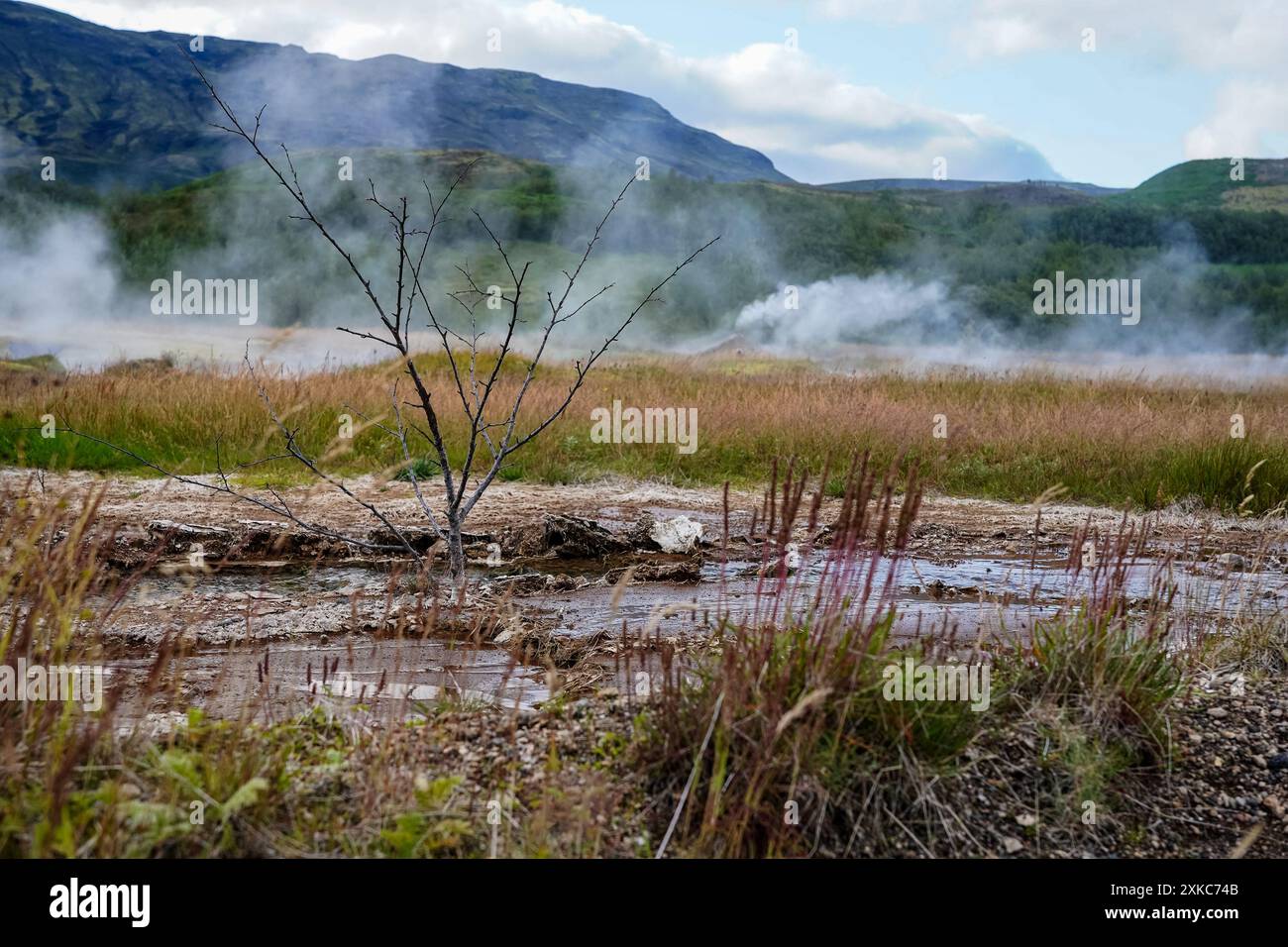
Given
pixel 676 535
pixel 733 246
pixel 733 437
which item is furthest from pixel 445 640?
pixel 733 246

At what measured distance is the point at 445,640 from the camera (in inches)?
230

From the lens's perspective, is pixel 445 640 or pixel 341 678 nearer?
pixel 341 678

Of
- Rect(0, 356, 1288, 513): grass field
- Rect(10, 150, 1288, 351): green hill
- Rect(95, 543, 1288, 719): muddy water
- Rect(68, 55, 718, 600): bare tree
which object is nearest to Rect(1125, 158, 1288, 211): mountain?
Rect(10, 150, 1288, 351): green hill

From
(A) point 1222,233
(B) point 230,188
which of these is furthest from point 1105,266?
(B) point 230,188

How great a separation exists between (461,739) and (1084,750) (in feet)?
7.25

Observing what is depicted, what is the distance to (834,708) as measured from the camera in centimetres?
343

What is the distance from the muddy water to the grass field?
3228 mm

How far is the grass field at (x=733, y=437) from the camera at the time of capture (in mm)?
11719

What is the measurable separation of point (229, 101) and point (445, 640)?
120665mm

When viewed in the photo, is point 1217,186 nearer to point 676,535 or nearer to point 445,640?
point 676,535

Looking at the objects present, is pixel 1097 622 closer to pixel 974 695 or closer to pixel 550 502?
pixel 974 695

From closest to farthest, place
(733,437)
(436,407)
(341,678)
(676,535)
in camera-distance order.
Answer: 1. (341,678)
2. (676,535)
3. (733,437)
4. (436,407)

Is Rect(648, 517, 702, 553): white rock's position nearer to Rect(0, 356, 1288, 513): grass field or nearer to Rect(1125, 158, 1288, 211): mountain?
Rect(0, 356, 1288, 513): grass field

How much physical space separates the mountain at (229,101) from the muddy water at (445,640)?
8723cm
